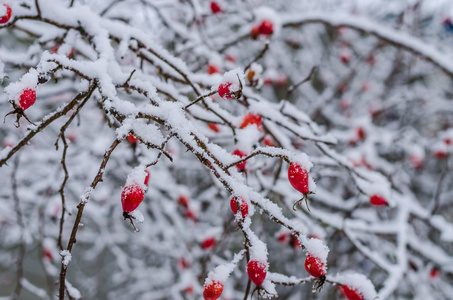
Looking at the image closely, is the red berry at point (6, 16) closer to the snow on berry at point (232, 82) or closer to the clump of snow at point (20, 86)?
the clump of snow at point (20, 86)

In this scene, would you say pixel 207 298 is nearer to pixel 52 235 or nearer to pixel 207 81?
pixel 207 81

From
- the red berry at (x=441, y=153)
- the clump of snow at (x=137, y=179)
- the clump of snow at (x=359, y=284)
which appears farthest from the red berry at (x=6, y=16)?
the red berry at (x=441, y=153)

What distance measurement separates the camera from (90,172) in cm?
238

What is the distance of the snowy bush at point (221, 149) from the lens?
0.80 m

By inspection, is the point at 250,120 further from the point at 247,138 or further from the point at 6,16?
the point at 6,16

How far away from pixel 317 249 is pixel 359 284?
0.20 metres

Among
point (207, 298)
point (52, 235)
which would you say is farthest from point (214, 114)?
point (52, 235)

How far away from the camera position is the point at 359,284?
2.93 ft

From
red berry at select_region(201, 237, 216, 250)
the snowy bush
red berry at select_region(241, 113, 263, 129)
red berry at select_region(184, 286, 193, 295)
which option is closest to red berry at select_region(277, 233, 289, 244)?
the snowy bush

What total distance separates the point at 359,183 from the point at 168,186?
1185 mm

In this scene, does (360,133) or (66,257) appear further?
(360,133)

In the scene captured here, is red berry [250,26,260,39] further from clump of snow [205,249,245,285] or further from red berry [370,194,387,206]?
clump of snow [205,249,245,285]

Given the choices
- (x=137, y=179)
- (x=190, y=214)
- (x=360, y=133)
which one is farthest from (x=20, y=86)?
(x=360, y=133)

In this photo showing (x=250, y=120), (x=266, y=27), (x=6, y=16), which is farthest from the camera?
(x=266, y=27)
